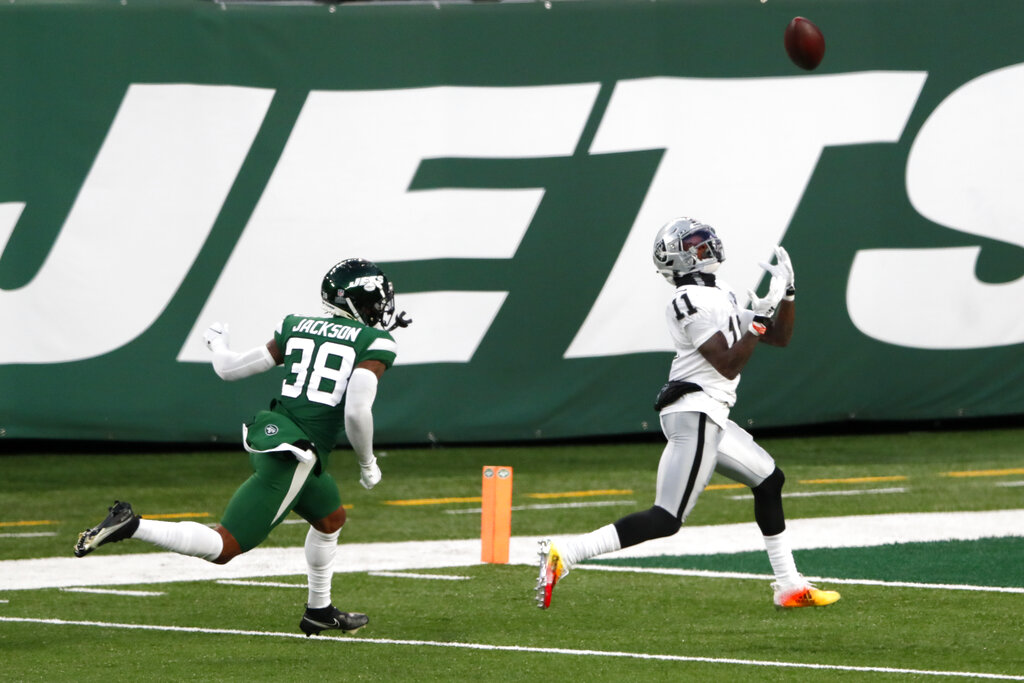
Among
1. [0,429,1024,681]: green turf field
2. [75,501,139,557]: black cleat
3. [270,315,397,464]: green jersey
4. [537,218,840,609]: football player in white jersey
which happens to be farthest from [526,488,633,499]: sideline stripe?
[75,501,139,557]: black cleat

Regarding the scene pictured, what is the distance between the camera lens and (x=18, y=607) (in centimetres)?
876

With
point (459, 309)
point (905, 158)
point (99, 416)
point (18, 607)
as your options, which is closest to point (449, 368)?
point (459, 309)

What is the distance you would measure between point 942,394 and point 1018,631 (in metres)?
9.58

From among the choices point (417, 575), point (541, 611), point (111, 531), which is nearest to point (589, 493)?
point (417, 575)

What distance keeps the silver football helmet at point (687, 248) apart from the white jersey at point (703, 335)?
0.51 ft

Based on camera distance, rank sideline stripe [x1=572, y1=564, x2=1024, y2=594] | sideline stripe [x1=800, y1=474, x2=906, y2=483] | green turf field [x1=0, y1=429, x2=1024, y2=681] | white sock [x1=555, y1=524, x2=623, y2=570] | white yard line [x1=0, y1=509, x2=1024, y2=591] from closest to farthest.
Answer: green turf field [x1=0, y1=429, x2=1024, y2=681] → white sock [x1=555, y1=524, x2=623, y2=570] → sideline stripe [x1=572, y1=564, x2=1024, y2=594] → white yard line [x1=0, y1=509, x2=1024, y2=591] → sideline stripe [x1=800, y1=474, x2=906, y2=483]

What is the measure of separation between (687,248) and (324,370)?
179 cm

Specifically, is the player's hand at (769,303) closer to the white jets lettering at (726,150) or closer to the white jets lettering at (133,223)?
the white jets lettering at (726,150)

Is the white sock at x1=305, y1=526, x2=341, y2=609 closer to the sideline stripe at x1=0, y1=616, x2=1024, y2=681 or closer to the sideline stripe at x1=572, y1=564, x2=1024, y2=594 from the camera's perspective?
the sideline stripe at x1=0, y1=616, x2=1024, y2=681

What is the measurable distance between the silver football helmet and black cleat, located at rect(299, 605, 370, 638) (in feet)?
7.07

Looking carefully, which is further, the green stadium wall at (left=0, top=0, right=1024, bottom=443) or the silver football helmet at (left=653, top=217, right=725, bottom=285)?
the green stadium wall at (left=0, top=0, right=1024, bottom=443)

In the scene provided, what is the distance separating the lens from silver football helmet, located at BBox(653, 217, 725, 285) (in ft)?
26.9

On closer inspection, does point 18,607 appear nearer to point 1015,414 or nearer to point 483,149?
point 483,149

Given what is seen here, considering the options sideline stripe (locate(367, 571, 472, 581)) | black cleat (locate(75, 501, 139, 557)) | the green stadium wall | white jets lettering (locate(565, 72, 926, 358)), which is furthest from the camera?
white jets lettering (locate(565, 72, 926, 358))
